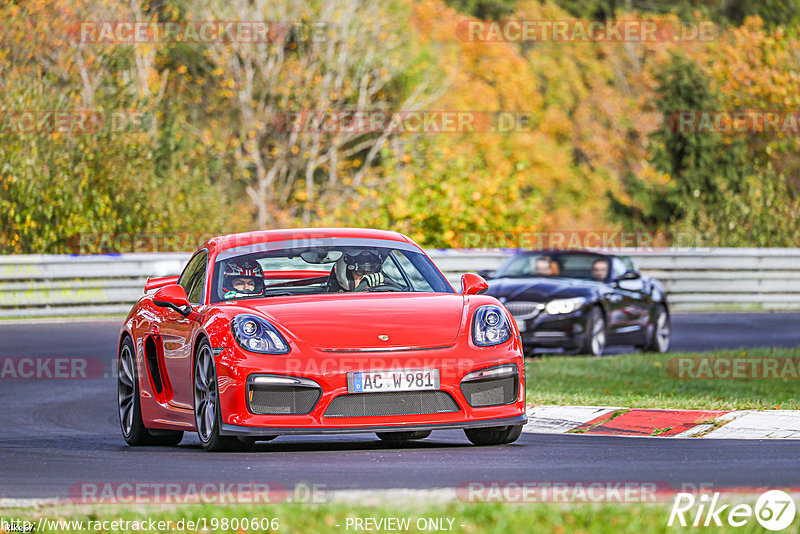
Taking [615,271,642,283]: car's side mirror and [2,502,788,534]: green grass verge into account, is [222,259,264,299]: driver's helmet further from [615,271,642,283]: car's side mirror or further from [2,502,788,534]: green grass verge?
[615,271,642,283]: car's side mirror

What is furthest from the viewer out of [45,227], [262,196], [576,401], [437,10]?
[437,10]

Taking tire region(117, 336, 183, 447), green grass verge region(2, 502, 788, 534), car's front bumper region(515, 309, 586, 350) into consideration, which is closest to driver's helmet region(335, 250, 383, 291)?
tire region(117, 336, 183, 447)

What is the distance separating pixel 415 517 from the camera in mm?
5996

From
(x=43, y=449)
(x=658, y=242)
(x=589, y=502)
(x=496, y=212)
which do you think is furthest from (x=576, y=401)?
(x=658, y=242)

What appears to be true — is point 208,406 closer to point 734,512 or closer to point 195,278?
point 195,278

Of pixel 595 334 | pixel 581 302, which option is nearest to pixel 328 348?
pixel 581 302

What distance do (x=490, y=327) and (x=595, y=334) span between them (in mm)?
9808

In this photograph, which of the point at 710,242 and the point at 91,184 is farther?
the point at 710,242

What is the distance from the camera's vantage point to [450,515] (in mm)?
6027

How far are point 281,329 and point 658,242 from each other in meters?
30.4

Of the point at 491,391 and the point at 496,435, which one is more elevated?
the point at 491,391

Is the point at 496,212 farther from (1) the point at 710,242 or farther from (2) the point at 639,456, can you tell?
(2) the point at 639,456

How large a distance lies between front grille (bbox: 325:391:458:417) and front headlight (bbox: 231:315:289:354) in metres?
0.46

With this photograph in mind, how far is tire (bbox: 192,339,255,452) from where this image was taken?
9.07 metres
